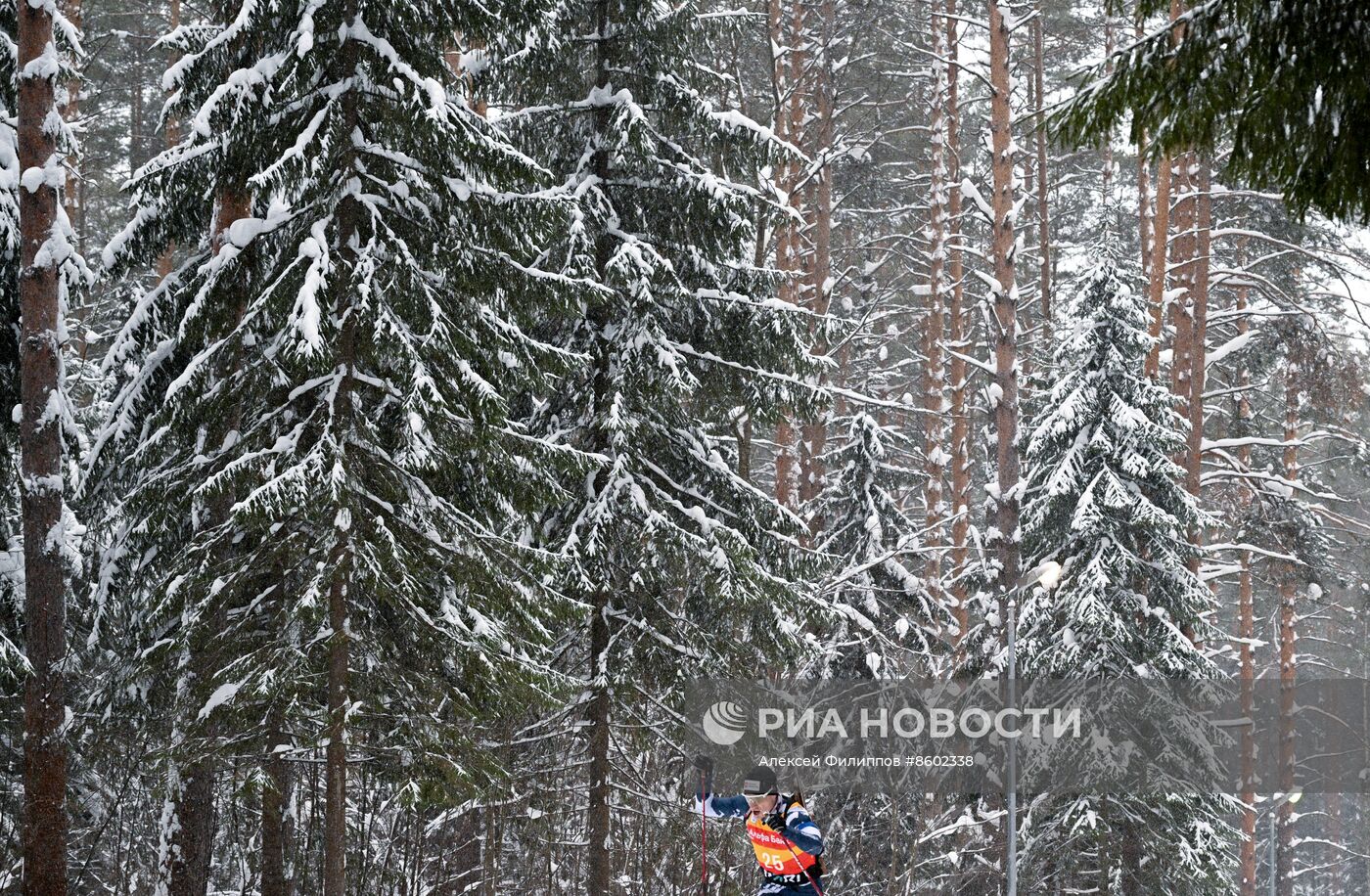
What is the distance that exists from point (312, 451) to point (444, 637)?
1.51 metres

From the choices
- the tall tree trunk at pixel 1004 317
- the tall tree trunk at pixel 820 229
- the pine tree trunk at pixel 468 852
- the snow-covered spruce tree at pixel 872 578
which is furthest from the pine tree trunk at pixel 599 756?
the tall tree trunk at pixel 820 229

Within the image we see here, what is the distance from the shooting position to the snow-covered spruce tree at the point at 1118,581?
14953 mm

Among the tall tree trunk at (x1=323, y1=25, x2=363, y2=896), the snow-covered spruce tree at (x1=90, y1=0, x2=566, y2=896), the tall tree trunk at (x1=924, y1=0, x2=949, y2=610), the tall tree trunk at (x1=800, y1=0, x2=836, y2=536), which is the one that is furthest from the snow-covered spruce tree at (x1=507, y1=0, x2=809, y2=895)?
the tall tree trunk at (x1=924, y1=0, x2=949, y2=610)

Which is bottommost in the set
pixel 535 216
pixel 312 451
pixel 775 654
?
pixel 775 654

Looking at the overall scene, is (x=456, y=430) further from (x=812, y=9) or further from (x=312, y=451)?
(x=812, y=9)

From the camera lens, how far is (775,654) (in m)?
11.0

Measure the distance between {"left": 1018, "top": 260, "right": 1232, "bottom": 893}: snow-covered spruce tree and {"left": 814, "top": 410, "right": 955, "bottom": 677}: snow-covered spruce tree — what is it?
84.3 inches

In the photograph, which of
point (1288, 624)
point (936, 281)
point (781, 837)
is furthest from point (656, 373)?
point (1288, 624)

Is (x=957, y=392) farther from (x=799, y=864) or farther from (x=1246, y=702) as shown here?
(x=799, y=864)

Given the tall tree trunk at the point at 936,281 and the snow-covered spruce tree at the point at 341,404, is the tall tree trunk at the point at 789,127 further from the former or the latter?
the snow-covered spruce tree at the point at 341,404

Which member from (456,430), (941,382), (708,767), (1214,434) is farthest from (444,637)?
(1214,434)

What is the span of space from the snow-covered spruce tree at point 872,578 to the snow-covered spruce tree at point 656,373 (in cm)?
587

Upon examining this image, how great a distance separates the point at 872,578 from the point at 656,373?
8.24 m

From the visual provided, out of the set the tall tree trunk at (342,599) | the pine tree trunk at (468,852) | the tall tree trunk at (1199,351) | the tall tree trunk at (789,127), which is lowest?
the pine tree trunk at (468,852)
